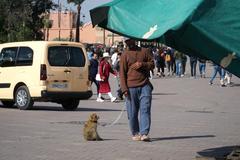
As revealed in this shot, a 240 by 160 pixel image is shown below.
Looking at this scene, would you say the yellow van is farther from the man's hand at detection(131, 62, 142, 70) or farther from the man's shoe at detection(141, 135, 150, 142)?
the man's hand at detection(131, 62, 142, 70)

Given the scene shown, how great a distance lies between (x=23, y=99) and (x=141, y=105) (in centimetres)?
791

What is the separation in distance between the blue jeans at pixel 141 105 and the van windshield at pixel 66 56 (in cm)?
724

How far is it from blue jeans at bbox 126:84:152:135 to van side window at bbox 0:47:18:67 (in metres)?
8.45

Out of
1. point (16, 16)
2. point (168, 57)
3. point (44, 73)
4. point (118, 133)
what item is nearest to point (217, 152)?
point (118, 133)

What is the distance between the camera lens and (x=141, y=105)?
12383 mm

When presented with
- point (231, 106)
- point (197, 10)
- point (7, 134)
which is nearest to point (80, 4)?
point (231, 106)

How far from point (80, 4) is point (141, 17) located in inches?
3121

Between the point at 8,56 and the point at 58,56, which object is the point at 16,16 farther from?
the point at 58,56

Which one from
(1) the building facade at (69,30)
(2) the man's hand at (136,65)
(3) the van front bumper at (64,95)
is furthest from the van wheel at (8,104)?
(1) the building facade at (69,30)

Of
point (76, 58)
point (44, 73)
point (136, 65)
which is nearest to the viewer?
point (136, 65)

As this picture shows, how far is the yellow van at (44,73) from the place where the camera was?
19.3 meters

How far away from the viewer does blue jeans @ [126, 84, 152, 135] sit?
12320 millimetres

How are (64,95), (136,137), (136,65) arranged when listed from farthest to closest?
1. (64,95)
2. (136,137)
3. (136,65)

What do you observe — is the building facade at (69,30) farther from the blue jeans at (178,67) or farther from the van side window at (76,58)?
the van side window at (76,58)
